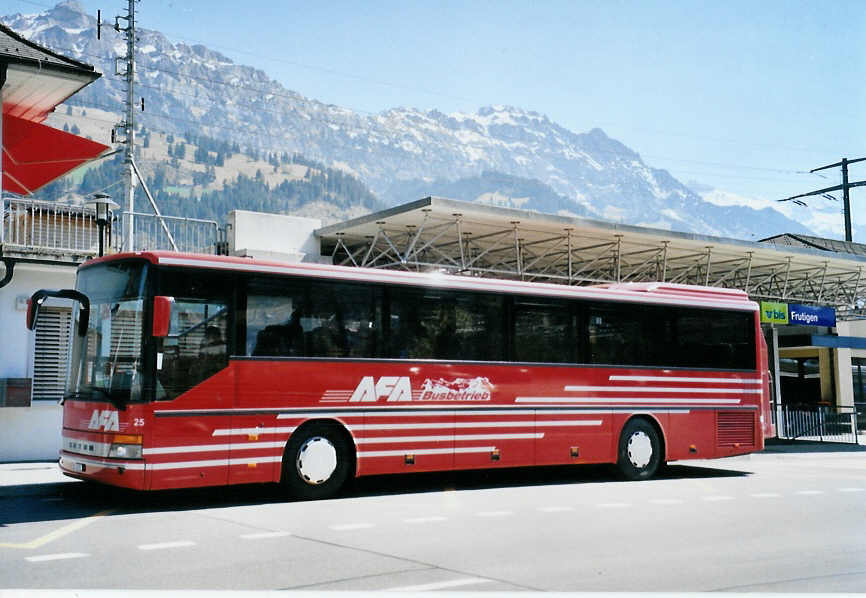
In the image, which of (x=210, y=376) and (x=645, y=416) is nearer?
(x=210, y=376)

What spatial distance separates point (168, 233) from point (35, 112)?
381 cm

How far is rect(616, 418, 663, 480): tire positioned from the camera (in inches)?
593

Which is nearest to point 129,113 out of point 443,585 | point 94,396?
point 94,396

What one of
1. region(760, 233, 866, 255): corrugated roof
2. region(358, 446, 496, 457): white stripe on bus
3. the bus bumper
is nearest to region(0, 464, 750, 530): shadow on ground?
the bus bumper

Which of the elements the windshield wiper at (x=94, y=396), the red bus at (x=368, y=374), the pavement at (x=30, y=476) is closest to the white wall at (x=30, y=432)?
the pavement at (x=30, y=476)

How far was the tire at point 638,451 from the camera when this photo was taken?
593 inches

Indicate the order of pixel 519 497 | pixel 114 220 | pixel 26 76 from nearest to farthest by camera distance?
pixel 519 497
pixel 26 76
pixel 114 220

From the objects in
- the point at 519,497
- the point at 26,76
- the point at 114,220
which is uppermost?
the point at 26,76

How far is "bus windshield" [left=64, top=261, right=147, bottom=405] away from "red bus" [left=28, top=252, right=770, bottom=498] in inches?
0.9

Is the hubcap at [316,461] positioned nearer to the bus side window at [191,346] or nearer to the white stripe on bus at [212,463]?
the white stripe on bus at [212,463]

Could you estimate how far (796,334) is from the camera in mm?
37344

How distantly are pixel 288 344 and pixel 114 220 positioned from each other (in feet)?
29.6

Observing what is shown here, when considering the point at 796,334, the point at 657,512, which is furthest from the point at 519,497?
the point at 796,334

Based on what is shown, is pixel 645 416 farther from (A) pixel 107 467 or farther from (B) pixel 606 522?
(A) pixel 107 467
